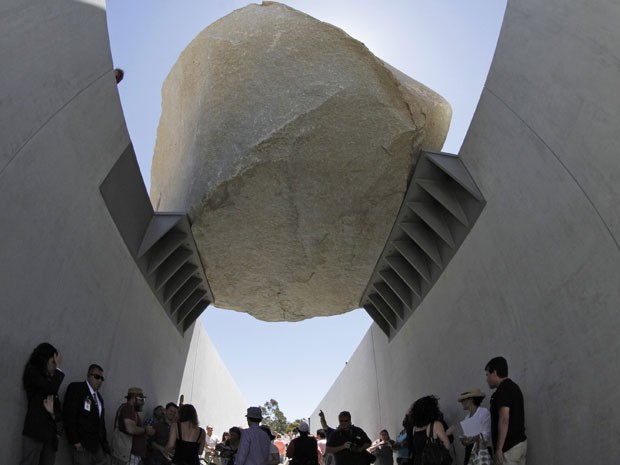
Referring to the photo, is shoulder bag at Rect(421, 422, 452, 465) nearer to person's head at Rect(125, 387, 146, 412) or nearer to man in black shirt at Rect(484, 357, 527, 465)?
man in black shirt at Rect(484, 357, 527, 465)

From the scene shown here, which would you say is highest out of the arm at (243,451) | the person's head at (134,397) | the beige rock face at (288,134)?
the beige rock face at (288,134)

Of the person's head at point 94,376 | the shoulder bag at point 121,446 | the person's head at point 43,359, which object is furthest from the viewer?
the shoulder bag at point 121,446

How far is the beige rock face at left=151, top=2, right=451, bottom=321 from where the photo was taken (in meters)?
7.91

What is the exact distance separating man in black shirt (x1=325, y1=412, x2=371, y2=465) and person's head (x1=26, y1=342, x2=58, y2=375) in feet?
12.2

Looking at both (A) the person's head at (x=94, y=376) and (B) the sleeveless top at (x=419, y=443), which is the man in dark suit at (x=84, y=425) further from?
(B) the sleeveless top at (x=419, y=443)

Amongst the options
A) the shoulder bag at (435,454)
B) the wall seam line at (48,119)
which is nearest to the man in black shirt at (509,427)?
the shoulder bag at (435,454)

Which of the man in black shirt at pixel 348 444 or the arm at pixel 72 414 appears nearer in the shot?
the arm at pixel 72 414

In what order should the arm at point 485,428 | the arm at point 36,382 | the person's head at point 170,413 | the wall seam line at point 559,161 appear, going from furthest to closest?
the person's head at point 170,413 → the arm at point 485,428 → the arm at point 36,382 → the wall seam line at point 559,161

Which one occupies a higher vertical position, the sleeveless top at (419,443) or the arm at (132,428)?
the arm at (132,428)

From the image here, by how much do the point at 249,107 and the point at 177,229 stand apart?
275 centimetres

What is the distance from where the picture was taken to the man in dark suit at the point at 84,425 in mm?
5434

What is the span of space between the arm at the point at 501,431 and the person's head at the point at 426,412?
0.94 m

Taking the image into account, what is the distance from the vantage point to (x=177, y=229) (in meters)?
9.27

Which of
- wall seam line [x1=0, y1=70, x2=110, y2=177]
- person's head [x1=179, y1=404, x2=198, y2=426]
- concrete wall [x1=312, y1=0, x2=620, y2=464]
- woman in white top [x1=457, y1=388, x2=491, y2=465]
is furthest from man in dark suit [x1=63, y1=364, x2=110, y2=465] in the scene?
concrete wall [x1=312, y1=0, x2=620, y2=464]
